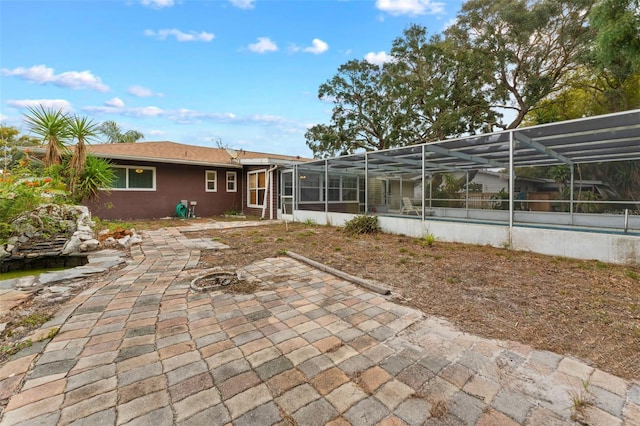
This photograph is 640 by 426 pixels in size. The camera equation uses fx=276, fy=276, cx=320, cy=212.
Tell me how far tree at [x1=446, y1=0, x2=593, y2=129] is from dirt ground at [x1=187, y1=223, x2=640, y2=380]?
1041 centimetres

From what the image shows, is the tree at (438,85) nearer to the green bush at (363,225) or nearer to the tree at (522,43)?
the tree at (522,43)

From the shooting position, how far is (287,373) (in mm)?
1747

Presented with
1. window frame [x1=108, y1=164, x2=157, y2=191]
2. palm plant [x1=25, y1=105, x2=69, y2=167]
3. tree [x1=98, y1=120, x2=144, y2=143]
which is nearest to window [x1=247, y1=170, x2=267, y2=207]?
window frame [x1=108, y1=164, x2=157, y2=191]

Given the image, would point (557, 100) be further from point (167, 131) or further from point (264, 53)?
point (167, 131)

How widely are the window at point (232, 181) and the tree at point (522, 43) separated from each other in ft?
39.1

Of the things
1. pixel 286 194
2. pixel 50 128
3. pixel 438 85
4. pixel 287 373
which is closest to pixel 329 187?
pixel 286 194

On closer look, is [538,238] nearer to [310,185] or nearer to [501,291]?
[501,291]

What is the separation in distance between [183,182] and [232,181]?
2122 mm

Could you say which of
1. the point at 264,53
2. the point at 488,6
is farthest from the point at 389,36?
the point at 264,53

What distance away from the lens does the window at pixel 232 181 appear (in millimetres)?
12773

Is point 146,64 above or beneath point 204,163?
above

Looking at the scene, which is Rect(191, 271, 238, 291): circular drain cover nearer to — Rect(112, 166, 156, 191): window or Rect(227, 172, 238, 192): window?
Rect(112, 166, 156, 191): window

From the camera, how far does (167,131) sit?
28.0 metres

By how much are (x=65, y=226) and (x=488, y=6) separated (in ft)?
54.2
